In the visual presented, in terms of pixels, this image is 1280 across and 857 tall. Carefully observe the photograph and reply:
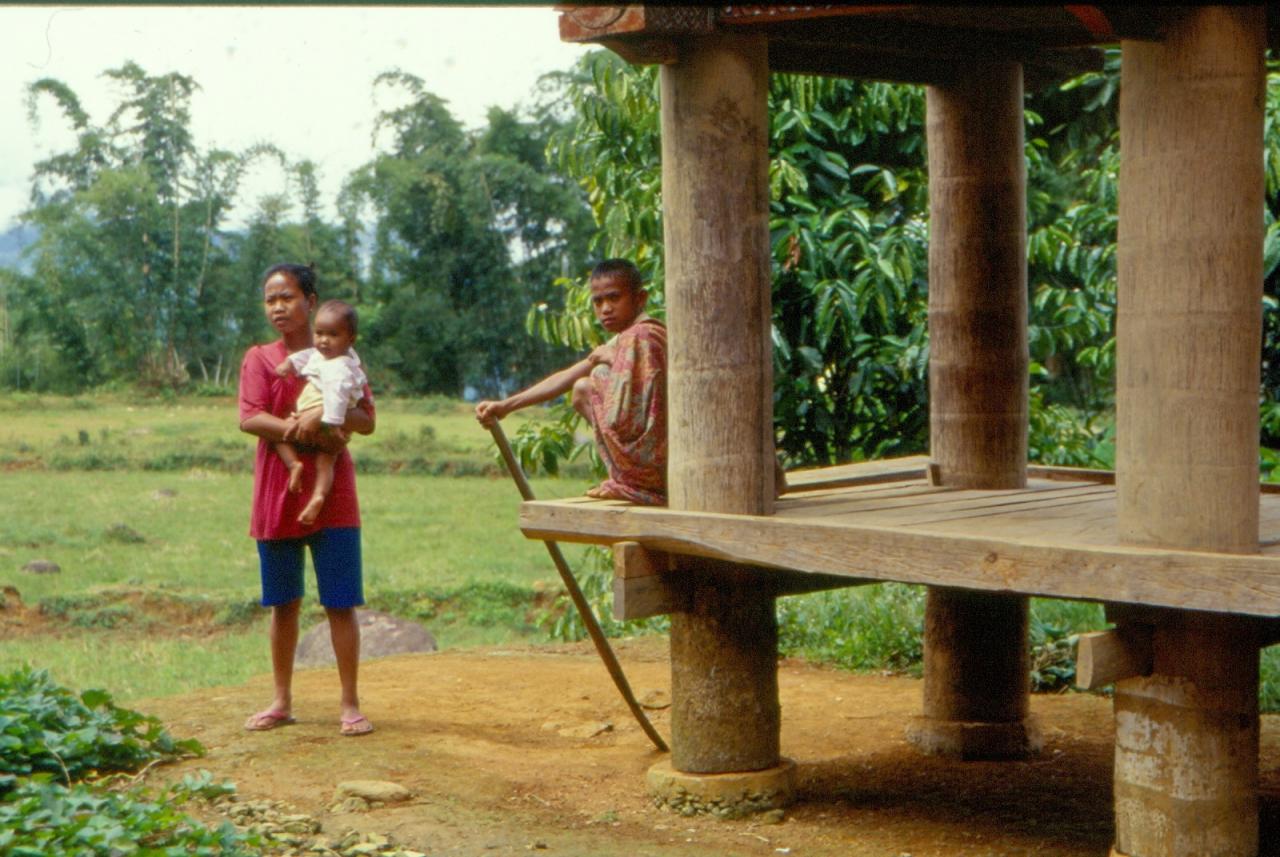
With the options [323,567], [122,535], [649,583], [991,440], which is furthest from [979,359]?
[122,535]

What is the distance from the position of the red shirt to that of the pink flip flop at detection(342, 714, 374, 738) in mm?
734

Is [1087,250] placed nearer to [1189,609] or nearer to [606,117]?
[606,117]

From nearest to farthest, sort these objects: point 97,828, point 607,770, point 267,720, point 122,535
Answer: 1. point 97,828
2. point 607,770
3. point 267,720
4. point 122,535

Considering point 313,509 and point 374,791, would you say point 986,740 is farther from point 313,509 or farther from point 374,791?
point 313,509

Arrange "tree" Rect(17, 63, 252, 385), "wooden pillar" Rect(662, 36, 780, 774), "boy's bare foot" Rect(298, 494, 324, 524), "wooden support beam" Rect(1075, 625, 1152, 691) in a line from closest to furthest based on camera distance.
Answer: "wooden support beam" Rect(1075, 625, 1152, 691) < "wooden pillar" Rect(662, 36, 780, 774) < "boy's bare foot" Rect(298, 494, 324, 524) < "tree" Rect(17, 63, 252, 385)

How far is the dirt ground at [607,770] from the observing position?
17.5 ft

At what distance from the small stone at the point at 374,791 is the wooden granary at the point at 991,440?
2.93ft

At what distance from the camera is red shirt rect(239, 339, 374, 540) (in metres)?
6.29

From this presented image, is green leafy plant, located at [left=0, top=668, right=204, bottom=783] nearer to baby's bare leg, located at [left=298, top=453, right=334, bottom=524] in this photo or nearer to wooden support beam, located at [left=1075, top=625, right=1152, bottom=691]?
baby's bare leg, located at [left=298, top=453, right=334, bottom=524]

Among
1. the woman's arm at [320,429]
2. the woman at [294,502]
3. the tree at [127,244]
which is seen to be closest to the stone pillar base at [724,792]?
the woman at [294,502]

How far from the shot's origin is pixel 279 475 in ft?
20.7

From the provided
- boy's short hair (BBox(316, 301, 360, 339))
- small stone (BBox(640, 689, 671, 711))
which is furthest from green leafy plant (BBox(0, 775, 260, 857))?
small stone (BBox(640, 689, 671, 711))

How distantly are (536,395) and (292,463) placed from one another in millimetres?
1171

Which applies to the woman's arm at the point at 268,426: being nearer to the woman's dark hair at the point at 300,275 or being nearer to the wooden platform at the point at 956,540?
the woman's dark hair at the point at 300,275
